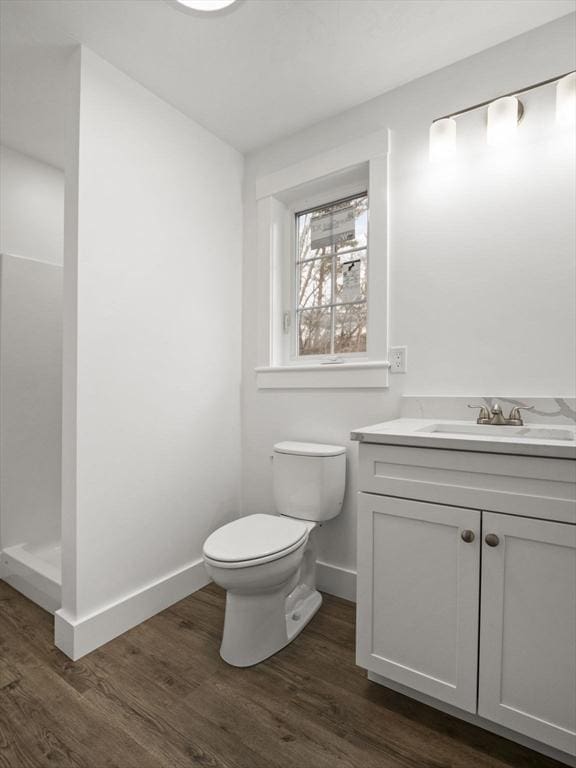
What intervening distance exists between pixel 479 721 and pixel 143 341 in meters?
1.81

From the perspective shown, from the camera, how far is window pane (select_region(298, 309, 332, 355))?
2.20 meters

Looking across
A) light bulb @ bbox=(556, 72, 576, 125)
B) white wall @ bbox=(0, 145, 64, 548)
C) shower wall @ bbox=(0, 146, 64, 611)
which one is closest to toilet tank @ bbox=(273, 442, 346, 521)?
shower wall @ bbox=(0, 146, 64, 611)

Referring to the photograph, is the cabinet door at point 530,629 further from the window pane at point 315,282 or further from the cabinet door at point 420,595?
the window pane at point 315,282

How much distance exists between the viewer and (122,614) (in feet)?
Result: 5.54

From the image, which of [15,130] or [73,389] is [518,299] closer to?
[73,389]

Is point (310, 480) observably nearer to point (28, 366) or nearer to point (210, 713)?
point (210, 713)

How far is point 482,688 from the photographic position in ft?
3.71

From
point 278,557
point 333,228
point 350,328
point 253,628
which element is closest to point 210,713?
point 253,628

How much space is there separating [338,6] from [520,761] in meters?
2.43

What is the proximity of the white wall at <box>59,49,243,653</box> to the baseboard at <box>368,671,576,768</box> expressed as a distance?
1089 millimetres

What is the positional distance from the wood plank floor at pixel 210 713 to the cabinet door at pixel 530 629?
0.17 meters

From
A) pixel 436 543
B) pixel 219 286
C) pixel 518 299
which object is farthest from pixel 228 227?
pixel 436 543

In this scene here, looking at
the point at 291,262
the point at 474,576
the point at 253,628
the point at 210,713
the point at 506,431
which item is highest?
the point at 291,262

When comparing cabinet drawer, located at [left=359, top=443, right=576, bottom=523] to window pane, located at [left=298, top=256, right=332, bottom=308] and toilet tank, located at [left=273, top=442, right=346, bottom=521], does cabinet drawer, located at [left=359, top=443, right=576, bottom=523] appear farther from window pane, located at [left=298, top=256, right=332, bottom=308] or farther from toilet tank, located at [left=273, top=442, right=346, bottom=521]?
window pane, located at [left=298, top=256, right=332, bottom=308]
